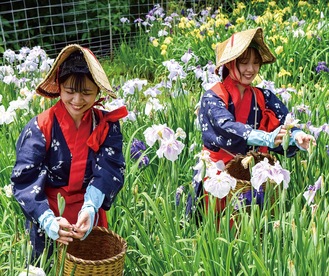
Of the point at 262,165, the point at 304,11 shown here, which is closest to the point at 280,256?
the point at 262,165

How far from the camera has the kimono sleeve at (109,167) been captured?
2373 mm

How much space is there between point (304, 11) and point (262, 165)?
5027 millimetres

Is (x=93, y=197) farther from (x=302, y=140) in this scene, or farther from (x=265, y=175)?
(x=302, y=140)

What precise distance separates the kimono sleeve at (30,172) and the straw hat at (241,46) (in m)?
0.98

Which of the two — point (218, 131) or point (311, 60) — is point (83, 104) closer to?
point (218, 131)

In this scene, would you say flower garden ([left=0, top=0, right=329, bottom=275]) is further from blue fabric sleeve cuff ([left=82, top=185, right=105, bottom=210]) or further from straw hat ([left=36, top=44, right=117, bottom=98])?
straw hat ([left=36, top=44, right=117, bottom=98])

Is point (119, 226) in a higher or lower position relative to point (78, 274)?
lower

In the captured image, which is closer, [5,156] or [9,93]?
[5,156]

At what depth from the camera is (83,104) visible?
94.5 inches

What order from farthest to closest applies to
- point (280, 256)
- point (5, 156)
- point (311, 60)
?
point (311, 60)
point (5, 156)
point (280, 256)

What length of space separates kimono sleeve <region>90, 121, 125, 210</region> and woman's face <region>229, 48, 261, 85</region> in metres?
0.70

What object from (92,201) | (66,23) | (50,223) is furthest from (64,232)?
(66,23)

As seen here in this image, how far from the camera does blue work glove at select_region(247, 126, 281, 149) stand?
2.66 meters

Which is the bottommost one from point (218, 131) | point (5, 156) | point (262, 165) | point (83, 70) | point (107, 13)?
point (107, 13)
